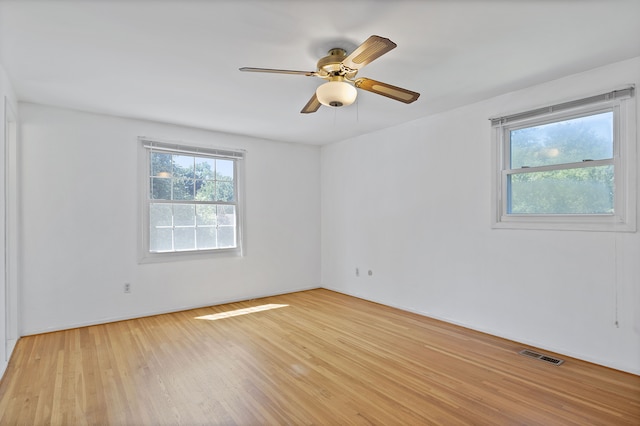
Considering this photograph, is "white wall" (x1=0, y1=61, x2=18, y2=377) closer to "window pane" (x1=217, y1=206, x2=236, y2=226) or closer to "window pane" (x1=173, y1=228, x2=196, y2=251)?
"window pane" (x1=173, y1=228, x2=196, y2=251)

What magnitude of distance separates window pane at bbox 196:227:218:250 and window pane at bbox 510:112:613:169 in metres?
3.87

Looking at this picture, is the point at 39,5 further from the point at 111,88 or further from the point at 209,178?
the point at 209,178

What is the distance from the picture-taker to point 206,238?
185 inches

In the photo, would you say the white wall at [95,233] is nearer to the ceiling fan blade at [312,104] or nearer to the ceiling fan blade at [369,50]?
the ceiling fan blade at [312,104]

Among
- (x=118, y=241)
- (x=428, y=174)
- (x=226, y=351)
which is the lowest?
(x=226, y=351)

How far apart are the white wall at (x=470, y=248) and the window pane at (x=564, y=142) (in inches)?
9.1

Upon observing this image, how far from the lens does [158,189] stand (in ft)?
14.1

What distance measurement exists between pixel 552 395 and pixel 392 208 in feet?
9.02

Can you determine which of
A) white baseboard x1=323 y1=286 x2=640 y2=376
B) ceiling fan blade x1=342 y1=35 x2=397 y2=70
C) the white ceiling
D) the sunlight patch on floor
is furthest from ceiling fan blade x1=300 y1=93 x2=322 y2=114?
white baseboard x1=323 y1=286 x2=640 y2=376

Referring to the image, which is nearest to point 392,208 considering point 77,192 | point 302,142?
point 302,142

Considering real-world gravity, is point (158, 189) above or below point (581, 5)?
below

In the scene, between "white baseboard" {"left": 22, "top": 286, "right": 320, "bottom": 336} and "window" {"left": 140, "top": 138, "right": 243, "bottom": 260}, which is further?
"window" {"left": 140, "top": 138, "right": 243, "bottom": 260}

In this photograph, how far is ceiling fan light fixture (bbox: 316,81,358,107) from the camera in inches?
91.7

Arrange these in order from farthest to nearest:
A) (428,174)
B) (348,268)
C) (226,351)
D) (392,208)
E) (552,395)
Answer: (348,268) → (392,208) → (428,174) → (226,351) → (552,395)
